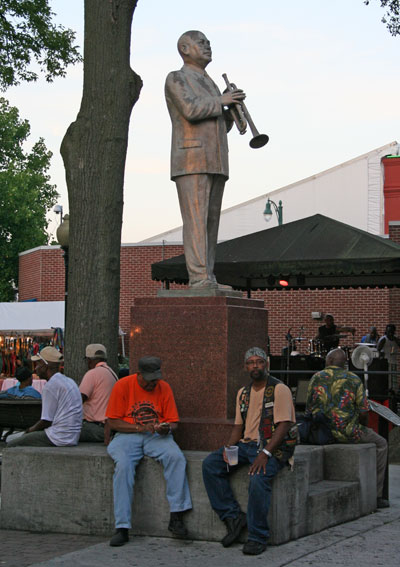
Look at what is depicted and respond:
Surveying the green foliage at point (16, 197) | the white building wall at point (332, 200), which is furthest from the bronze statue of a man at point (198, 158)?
the green foliage at point (16, 197)

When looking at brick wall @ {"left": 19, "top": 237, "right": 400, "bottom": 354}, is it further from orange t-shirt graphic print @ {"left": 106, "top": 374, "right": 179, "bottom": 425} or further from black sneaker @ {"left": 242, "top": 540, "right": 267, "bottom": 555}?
black sneaker @ {"left": 242, "top": 540, "right": 267, "bottom": 555}

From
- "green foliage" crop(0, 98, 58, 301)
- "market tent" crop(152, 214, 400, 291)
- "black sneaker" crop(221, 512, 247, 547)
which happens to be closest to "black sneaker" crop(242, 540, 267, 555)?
"black sneaker" crop(221, 512, 247, 547)

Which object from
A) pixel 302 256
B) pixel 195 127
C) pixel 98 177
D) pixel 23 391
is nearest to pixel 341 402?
pixel 195 127

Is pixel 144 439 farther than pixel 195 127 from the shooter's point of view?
No

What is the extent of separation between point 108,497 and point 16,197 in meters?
40.6

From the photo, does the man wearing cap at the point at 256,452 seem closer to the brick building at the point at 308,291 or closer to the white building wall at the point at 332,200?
the brick building at the point at 308,291

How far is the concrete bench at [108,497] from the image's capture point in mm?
7047

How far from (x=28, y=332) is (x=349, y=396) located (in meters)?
18.5

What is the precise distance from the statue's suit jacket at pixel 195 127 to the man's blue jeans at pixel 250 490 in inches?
106

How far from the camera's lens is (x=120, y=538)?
6848 mm

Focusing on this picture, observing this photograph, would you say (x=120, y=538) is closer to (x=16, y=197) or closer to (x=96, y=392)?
(x=96, y=392)

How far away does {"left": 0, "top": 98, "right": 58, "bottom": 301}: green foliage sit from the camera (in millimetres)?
46500

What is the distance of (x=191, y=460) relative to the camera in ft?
23.7

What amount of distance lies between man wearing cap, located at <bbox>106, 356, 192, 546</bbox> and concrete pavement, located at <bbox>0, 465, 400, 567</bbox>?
0.22 metres
